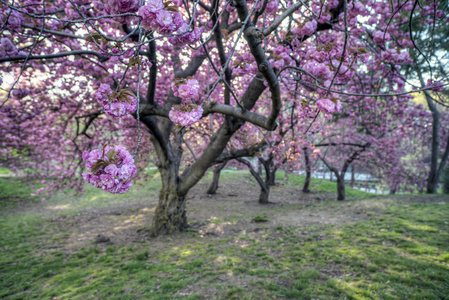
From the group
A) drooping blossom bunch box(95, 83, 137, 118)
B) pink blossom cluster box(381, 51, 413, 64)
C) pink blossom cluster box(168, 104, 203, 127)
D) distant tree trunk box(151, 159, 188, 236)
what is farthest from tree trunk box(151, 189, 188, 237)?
pink blossom cluster box(381, 51, 413, 64)

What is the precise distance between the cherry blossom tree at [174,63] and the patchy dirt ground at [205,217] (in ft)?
4.06

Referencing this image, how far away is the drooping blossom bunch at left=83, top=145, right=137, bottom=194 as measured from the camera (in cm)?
123

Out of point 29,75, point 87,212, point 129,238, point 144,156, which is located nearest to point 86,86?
point 29,75

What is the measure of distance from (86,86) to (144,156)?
3285 millimetres

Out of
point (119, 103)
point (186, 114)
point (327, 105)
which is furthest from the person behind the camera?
point (327, 105)

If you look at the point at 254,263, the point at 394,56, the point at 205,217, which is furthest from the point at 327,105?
the point at 205,217

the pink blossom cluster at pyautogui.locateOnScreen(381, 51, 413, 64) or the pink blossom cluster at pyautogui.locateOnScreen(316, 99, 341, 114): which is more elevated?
the pink blossom cluster at pyautogui.locateOnScreen(381, 51, 413, 64)

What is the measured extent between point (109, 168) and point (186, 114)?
0.66 meters

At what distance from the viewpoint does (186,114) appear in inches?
65.1

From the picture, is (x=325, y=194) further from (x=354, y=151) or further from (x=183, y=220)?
(x=183, y=220)

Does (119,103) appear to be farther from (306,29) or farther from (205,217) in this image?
(205,217)

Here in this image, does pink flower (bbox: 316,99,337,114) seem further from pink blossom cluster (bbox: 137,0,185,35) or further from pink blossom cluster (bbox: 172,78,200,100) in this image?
pink blossom cluster (bbox: 137,0,185,35)

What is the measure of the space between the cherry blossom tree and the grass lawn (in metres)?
1.64

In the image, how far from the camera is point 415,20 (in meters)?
4.57
